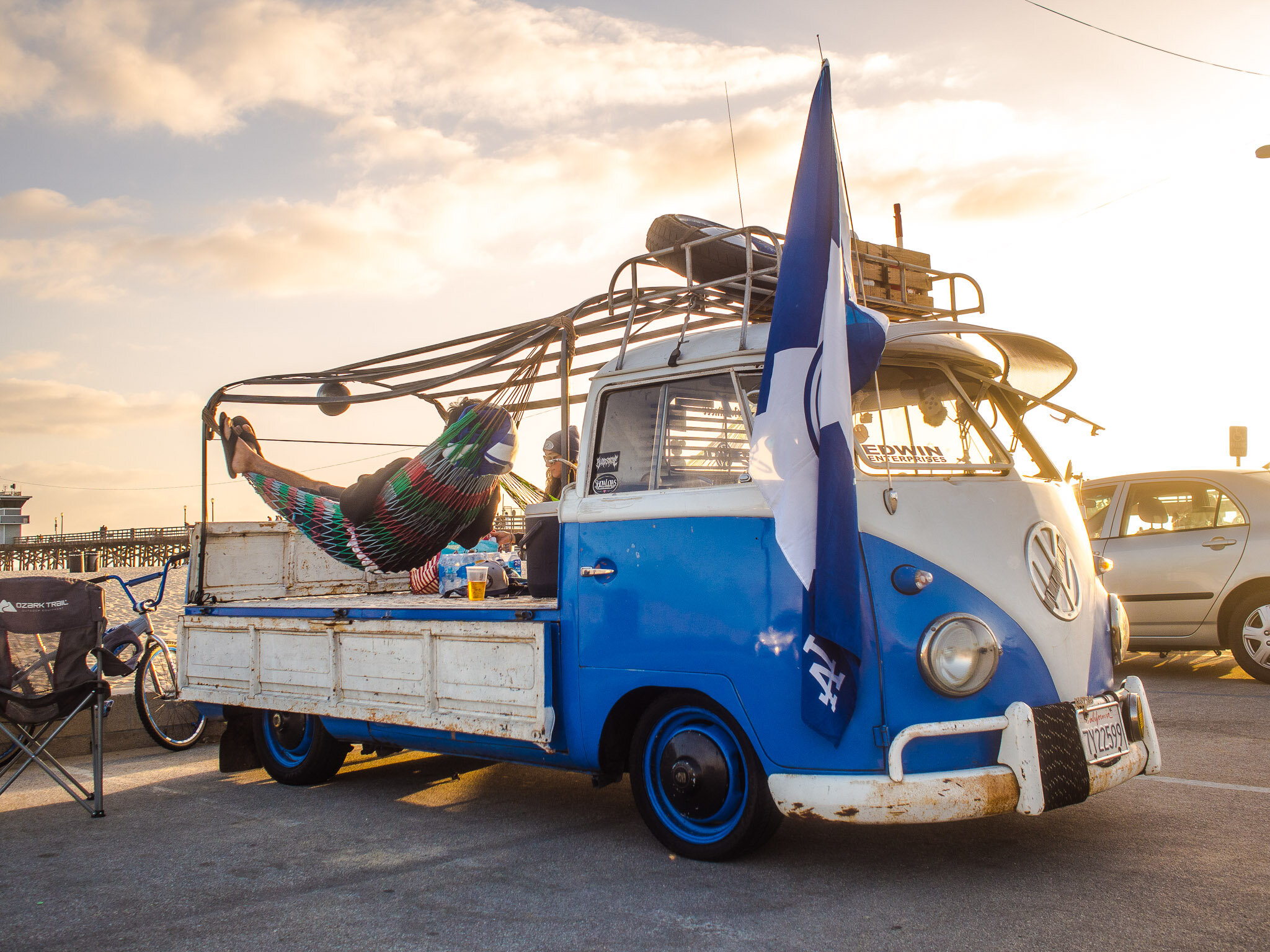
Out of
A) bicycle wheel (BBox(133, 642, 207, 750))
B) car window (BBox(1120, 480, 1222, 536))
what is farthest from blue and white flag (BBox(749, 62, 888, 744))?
car window (BBox(1120, 480, 1222, 536))

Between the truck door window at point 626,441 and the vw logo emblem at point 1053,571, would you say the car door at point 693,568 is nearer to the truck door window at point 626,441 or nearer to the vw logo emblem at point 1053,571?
the truck door window at point 626,441

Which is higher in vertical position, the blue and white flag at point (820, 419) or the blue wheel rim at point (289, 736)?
the blue and white flag at point (820, 419)

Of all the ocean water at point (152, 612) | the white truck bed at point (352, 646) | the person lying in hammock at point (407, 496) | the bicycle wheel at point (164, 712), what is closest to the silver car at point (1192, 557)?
the person lying in hammock at point (407, 496)

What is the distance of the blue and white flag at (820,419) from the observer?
12.3 ft

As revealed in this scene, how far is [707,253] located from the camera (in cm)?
523

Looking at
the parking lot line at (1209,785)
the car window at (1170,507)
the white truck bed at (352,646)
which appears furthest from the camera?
the car window at (1170,507)

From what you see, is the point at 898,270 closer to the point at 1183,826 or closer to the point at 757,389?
the point at 757,389

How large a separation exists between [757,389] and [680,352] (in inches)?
19.0

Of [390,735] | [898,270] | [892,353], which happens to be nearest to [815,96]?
[892,353]

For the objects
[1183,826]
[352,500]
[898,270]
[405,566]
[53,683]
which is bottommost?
[1183,826]

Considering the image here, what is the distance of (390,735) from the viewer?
576 cm

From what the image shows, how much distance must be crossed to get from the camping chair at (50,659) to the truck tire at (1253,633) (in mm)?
8496

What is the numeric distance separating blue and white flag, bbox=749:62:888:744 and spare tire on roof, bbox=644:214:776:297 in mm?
908

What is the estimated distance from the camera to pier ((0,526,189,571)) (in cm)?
9912
